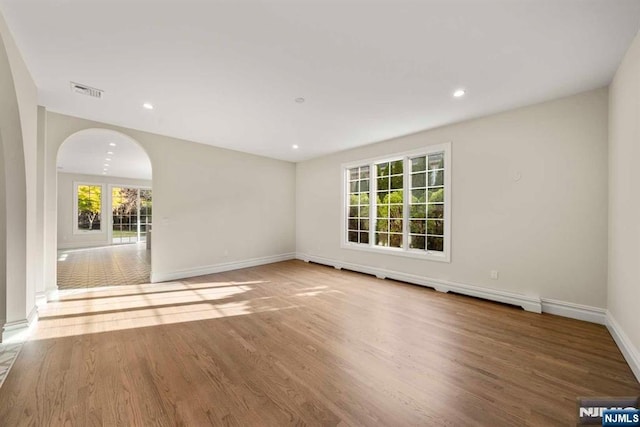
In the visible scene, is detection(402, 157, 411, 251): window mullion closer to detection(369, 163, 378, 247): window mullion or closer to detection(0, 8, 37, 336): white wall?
detection(369, 163, 378, 247): window mullion

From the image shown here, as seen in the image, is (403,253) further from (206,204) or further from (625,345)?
(206,204)

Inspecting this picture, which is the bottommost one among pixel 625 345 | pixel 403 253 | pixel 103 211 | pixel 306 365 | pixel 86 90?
pixel 306 365

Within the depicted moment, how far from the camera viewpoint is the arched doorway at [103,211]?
5.41m

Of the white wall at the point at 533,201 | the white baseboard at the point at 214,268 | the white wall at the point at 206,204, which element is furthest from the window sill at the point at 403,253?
the white wall at the point at 206,204

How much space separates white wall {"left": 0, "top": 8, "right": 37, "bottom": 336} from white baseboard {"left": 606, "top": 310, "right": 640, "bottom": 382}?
18.2ft

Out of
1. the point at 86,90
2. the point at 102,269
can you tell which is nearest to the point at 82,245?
the point at 102,269

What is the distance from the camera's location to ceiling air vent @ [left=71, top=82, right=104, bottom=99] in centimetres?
289

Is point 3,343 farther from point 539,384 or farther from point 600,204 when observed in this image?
point 600,204

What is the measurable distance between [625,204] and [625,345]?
1.26m

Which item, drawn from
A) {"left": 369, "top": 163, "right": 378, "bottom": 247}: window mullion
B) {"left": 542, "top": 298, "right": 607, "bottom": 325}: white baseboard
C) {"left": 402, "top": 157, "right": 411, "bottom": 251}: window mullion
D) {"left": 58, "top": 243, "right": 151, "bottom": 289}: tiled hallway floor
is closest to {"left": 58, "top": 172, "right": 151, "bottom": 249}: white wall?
{"left": 58, "top": 243, "right": 151, "bottom": 289}: tiled hallway floor

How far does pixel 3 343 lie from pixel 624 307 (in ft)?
19.2

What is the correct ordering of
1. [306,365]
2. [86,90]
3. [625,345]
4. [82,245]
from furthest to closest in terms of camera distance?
[82,245] < [86,90] < [625,345] < [306,365]

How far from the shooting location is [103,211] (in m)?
9.55

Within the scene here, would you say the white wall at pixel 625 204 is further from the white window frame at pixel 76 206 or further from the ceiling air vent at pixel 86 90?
the white window frame at pixel 76 206
